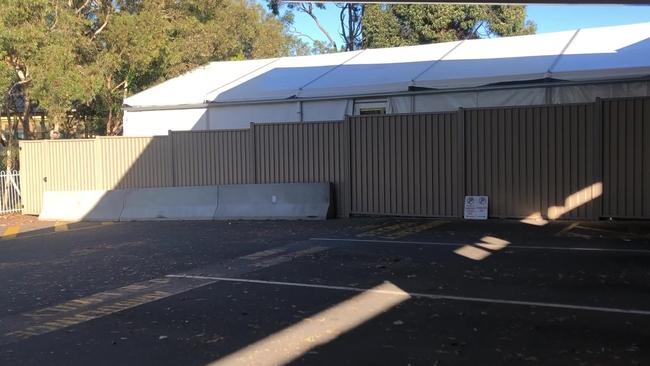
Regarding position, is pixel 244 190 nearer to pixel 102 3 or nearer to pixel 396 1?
pixel 396 1

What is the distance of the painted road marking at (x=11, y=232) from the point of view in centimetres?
1509

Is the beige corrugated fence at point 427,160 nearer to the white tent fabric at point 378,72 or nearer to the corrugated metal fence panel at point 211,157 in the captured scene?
the corrugated metal fence panel at point 211,157

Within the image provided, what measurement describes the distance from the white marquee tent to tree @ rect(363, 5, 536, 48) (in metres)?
14.4

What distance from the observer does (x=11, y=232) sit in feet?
51.8

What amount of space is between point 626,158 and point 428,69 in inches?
292

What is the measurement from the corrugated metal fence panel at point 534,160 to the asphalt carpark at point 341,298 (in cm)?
79

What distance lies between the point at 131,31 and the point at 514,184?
43.5 ft

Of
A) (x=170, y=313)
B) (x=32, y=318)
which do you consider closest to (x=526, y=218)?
(x=170, y=313)

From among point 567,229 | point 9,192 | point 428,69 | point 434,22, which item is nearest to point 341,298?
point 567,229

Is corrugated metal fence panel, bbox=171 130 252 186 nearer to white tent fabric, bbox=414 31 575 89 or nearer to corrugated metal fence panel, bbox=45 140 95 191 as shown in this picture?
corrugated metal fence panel, bbox=45 140 95 191

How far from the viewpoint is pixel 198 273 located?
9406mm

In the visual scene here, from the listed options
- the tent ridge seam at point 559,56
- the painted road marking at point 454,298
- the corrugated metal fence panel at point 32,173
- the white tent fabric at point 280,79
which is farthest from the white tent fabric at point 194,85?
the painted road marking at point 454,298

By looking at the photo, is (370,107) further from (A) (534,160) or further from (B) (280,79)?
(A) (534,160)

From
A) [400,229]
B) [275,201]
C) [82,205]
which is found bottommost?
[400,229]
